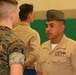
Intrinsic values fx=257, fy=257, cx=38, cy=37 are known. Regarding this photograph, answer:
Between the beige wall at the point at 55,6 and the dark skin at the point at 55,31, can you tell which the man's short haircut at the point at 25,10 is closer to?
the dark skin at the point at 55,31

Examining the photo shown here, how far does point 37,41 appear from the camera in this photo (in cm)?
330

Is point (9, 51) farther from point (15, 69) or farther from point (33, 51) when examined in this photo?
point (33, 51)

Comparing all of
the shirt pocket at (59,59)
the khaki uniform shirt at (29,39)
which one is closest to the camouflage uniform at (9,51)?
the shirt pocket at (59,59)

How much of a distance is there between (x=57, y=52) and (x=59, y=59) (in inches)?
3.5

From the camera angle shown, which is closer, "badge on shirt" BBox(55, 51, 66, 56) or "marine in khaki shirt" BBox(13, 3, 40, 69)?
"badge on shirt" BBox(55, 51, 66, 56)

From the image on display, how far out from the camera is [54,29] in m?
2.62

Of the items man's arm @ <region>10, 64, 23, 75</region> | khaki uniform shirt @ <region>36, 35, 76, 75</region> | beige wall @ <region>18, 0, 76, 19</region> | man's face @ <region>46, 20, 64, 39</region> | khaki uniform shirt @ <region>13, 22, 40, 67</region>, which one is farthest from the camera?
beige wall @ <region>18, 0, 76, 19</region>

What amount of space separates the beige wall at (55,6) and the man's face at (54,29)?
6.36ft

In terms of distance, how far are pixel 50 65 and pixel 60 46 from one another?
22 cm

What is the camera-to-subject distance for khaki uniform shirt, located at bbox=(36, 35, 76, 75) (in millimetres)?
2479

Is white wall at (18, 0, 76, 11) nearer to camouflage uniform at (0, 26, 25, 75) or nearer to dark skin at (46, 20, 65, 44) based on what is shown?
dark skin at (46, 20, 65, 44)

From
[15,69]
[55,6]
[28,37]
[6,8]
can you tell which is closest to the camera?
[15,69]

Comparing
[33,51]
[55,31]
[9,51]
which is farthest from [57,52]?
[9,51]

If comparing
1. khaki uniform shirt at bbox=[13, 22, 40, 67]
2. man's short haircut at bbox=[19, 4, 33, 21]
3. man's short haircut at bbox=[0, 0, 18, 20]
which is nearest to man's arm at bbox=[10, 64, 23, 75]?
man's short haircut at bbox=[0, 0, 18, 20]
